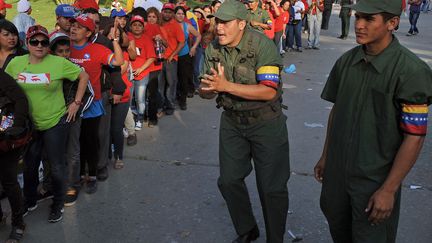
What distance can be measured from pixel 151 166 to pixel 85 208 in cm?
119

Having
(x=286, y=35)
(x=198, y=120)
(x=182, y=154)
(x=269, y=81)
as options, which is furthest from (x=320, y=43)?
(x=269, y=81)

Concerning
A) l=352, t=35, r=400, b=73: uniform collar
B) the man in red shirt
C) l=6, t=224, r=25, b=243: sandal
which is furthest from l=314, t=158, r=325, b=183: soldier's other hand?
the man in red shirt

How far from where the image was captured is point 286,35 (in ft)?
46.7

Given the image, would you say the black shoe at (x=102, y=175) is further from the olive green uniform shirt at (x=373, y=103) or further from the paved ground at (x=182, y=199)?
the olive green uniform shirt at (x=373, y=103)

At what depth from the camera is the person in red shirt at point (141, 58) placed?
20.4 ft

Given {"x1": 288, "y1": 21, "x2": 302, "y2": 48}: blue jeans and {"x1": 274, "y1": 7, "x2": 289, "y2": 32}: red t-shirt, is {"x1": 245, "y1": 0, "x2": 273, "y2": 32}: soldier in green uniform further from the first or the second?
{"x1": 288, "y1": 21, "x2": 302, "y2": 48}: blue jeans

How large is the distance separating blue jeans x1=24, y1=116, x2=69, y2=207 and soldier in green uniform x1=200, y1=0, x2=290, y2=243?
4.85 ft

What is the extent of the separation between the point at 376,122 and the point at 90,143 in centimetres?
314

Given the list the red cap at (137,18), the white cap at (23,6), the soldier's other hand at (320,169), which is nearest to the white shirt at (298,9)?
the white cap at (23,6)

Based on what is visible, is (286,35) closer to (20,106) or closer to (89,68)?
(89,68)

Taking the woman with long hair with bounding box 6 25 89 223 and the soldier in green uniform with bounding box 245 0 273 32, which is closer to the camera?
the woman with long hair with bounding box 6 25 89 223

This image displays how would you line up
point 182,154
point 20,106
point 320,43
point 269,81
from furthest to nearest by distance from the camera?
1. point 320,43
2. point 182,154
3. point 20,106
4. point 269,81

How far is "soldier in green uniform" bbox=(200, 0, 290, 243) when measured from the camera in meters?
3.21

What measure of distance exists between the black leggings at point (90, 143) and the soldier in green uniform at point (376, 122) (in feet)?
9.08
